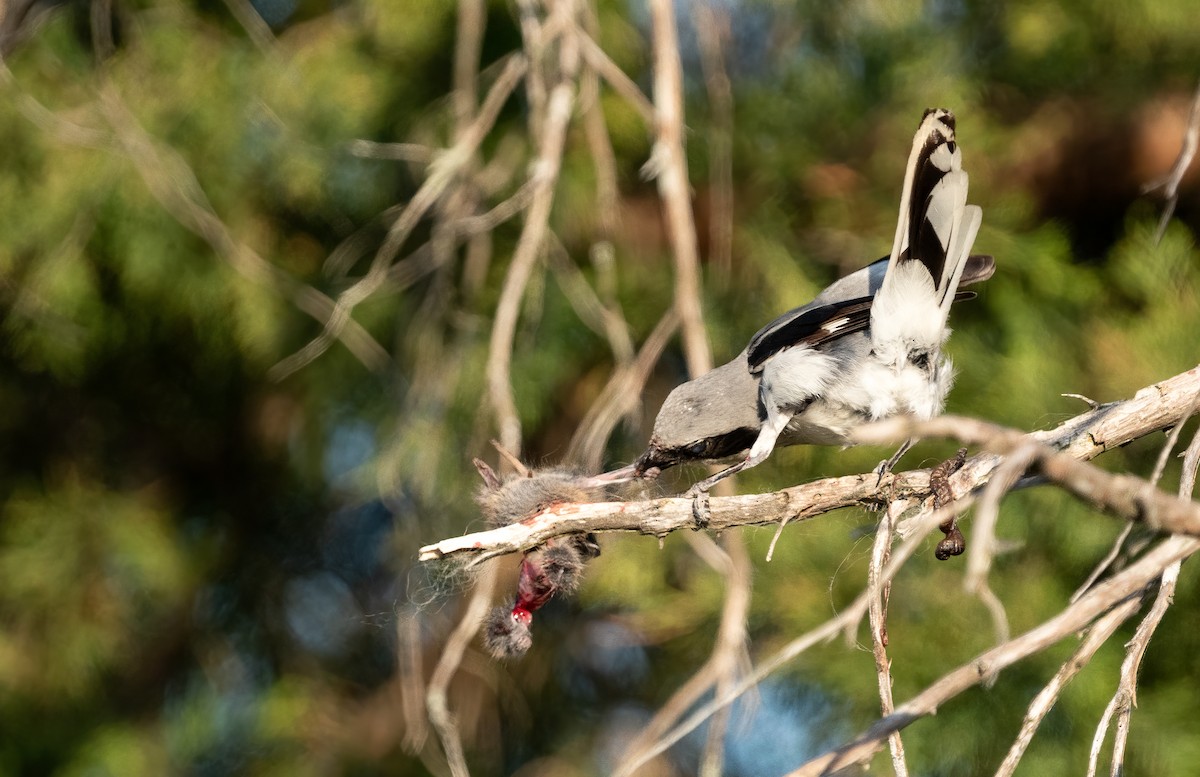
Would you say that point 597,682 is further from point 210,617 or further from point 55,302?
point 55,302

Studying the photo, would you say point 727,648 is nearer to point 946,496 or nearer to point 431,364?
point 946,496

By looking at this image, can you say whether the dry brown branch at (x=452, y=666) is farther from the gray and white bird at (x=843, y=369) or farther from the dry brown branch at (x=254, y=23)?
the dry brown branch at (x=254, y=23)

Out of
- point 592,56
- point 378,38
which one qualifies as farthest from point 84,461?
point 592,56

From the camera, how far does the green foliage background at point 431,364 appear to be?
9.33 feet

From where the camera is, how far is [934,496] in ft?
5.32

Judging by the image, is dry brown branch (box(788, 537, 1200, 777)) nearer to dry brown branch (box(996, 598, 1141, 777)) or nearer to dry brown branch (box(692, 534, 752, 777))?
dry brown branch (box(996, 598, 1141, 777))

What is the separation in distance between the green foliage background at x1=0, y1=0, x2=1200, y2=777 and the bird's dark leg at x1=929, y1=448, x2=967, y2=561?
970mm

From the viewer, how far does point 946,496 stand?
160 cm

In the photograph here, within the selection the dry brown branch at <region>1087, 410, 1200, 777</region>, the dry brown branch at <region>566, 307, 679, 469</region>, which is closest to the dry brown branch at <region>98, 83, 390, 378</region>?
the dry brown branch at <region>566, 307, 679, 469</region>

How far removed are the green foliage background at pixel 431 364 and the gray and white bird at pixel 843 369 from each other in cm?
57

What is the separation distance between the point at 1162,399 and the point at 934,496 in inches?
11.8

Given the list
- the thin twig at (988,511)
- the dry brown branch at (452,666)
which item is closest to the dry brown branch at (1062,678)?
the thin twig at (988,511)

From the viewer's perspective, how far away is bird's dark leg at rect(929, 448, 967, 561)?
1.60m

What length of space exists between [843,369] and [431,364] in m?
1.35
